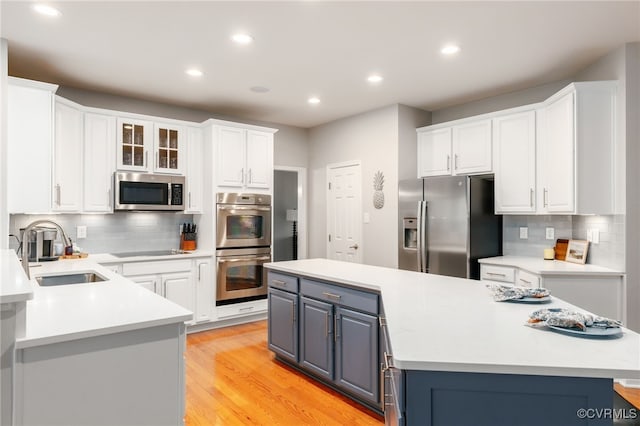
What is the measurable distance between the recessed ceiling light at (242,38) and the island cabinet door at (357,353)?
84.0 inches

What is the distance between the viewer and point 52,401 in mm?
1491

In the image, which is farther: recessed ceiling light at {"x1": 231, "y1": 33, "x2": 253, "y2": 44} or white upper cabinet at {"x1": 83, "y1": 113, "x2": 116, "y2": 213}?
white upper cabinet at {"x1": 83, "y1": 113, "x2": 116, "y2": 213}

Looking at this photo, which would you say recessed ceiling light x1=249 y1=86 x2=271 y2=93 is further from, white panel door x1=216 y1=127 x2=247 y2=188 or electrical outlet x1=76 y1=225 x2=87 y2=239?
electrical outlet x1=76 y1=225 x2=87 y2=239

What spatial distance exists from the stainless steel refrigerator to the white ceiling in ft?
3.52

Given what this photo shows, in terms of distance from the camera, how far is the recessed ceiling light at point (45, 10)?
8.46 ft

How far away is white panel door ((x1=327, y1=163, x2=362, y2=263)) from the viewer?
17.5ft

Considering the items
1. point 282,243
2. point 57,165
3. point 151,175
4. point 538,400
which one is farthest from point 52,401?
point 282,243

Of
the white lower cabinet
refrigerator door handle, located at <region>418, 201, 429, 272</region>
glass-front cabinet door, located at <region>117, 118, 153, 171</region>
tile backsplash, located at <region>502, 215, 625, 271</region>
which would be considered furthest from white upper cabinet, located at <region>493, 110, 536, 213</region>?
glass-front cabinet door, located at <region>117, 118, 153, 171</region>

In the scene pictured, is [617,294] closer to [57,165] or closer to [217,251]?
[217,251]

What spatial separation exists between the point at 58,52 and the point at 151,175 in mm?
1455

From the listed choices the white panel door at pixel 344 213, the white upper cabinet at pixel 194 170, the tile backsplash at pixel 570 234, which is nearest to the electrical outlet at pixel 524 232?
the tile backsplash at pixel 570 234

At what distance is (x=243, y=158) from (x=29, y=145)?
2.16m

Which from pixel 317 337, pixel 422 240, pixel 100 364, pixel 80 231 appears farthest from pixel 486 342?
pixel 80 231

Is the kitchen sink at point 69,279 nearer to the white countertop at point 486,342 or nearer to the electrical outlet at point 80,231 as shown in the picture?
the electrical outlet at point 80,231
